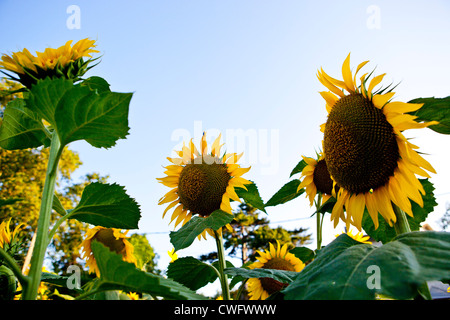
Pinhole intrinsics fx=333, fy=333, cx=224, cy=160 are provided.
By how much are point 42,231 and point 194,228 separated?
2.44ft

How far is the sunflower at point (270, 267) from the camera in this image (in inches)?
91.3

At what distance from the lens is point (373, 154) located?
102 cm

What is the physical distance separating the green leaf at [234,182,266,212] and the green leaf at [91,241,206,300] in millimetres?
1110

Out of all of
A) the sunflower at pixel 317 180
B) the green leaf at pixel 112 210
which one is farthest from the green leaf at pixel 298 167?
the green leaf at pixel 112 210

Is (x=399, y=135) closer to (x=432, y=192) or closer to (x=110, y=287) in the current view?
(x=432, y=192)

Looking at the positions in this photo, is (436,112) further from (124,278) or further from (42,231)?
(42,231)

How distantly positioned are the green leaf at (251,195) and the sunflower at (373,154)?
0.66 metres

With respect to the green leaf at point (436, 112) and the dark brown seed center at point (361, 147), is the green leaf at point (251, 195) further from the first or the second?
the green leaf at point (436, 112)

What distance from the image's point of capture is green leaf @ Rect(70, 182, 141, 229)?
104cm

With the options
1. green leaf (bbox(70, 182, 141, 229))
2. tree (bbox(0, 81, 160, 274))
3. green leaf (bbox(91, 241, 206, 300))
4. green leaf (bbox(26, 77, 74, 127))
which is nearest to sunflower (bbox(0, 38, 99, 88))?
green leaf (bbox(26, 77, 74, 127))

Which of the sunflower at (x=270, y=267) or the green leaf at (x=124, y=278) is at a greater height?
the green leaf at (x=124, y=278)

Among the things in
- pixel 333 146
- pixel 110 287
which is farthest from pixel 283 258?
pixel 110 287

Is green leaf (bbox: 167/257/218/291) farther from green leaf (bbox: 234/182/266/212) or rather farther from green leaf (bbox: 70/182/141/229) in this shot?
green leaf (bbox: 70/182/141/229)

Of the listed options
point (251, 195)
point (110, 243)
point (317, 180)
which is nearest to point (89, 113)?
point (251, 195)
